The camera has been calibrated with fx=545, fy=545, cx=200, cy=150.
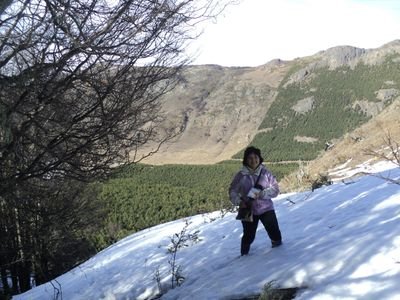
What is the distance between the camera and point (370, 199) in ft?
26.4

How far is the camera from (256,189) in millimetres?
6953

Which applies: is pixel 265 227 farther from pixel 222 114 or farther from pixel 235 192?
pixel 222 114

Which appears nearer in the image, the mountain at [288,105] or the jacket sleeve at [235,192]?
the jacket sleeve at [235,192]

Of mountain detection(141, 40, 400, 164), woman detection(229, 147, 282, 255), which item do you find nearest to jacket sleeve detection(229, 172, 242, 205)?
woman detection(229, 147, 282, 255)

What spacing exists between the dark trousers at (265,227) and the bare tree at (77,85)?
1764 millimetres

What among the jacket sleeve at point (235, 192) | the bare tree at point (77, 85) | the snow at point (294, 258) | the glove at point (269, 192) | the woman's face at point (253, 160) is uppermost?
the bare tree at point (77, 85)

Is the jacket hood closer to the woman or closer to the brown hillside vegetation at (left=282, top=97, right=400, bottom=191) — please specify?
the woman

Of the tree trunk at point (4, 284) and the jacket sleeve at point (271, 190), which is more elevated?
the jacket sleeve at point (271, 190)

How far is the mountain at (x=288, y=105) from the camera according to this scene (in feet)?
353

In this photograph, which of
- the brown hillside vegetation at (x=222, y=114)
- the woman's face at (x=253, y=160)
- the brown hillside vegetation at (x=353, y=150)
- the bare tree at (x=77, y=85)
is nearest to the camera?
the bare tree at (x=77, y=85)

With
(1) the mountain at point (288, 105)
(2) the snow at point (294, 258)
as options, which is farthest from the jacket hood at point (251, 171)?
(1) the mountain at point (288, 105)

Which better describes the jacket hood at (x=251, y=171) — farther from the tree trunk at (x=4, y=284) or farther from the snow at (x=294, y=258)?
the tree trunk at (x=4, y=284)

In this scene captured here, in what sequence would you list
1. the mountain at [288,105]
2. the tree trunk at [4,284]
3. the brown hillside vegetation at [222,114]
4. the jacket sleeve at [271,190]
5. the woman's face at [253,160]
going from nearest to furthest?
the jacket sleeve at [271,190] → the woman's face at [253,160] → the tree trunk at [4,284] → the mountain at [288,105] → the brown hillside vegetation at [222,114]

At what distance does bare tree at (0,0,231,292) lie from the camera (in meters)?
4.76
